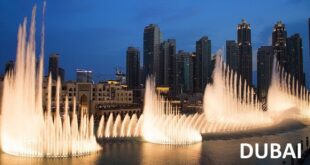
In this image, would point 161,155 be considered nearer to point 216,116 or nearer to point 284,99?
point 216,116

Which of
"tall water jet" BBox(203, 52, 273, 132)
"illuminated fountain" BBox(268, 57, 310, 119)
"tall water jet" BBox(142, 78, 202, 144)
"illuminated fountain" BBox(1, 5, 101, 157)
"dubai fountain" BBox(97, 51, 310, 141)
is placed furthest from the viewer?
"illuminated fountain" BBox(268, 57, 310, 119)

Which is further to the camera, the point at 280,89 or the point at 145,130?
the point at 280,89

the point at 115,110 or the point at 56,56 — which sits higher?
the point at 56,56

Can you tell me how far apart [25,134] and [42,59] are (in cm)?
586

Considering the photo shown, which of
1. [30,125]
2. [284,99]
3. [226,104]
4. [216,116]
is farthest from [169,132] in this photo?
[284,99]

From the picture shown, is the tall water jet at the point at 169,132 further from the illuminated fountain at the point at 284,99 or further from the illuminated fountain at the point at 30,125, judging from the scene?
the illuminated fountain at the point at 284,99

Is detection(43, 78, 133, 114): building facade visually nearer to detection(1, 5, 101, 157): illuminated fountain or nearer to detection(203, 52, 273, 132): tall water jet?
detection(203, 52, 273, 132): tall water jet

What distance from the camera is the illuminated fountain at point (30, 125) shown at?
78.2 ft

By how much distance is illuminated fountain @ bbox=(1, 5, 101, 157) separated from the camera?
23828 mm

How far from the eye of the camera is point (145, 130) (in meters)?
33.3

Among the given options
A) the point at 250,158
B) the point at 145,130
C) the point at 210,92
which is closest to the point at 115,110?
the point at 210,92

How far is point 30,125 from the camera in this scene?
24.8 meters

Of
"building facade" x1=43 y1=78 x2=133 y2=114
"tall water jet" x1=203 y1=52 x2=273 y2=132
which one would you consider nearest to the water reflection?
"tall water jet" x1=203 y1=52 x2=273 y2=132

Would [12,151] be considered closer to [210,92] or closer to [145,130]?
[145,130]
